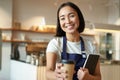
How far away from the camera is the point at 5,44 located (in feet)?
19.9

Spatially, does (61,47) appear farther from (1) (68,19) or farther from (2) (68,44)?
(1) (68,19)

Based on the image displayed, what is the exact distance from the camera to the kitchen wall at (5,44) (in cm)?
601

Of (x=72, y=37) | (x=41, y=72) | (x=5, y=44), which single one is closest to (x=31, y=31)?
(x=5, y=44)

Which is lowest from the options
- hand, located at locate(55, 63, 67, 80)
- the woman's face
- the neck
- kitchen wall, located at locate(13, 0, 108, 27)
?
hand, located at locate(55, 63, 67, 80)

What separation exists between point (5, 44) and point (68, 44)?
4.98 m

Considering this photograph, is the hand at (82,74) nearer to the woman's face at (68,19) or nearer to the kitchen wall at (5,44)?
the woman's face at (68,19)

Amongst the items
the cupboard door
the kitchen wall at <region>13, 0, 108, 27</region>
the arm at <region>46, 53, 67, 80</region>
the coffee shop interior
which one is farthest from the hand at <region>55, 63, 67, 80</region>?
the kitchen wall at <region>13, 0, 108, 27</region>

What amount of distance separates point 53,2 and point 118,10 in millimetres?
2136

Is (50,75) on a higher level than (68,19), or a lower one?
lower

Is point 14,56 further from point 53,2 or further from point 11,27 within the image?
point 53,2

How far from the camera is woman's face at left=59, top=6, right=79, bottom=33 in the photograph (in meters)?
1.22

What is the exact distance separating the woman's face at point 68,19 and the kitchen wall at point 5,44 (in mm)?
4991

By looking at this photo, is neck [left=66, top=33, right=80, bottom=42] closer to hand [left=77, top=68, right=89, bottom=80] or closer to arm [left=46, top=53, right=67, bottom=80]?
arm [left=46, top=53, right=67, bottom=80]

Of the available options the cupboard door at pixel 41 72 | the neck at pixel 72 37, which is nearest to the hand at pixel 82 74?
the neck at pixel 72 37
